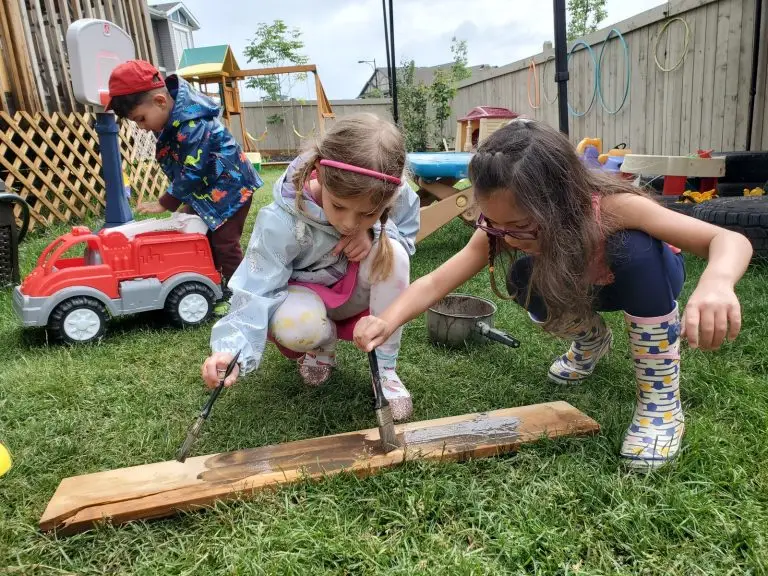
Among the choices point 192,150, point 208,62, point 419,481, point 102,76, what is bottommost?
point 419,481

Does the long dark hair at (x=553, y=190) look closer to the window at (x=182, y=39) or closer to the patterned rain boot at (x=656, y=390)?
the patterned rain boot at (x=656, y=390)

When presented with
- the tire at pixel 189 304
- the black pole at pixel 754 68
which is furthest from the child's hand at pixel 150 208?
the black pole at pixel 754 68

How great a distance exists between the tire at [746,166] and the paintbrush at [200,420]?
3644 mm

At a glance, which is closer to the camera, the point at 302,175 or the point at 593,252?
the point at 593,252

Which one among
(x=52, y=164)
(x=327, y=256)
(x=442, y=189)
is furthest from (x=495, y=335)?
(x=52, y=164)

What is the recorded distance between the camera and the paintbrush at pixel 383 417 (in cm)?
139

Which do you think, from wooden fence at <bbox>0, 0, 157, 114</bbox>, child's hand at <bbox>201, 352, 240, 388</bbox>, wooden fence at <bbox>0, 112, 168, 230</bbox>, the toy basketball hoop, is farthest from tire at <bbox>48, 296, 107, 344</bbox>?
wooden fence at <bbox>0, 0, 157, 114</bbox>

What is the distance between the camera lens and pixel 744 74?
164 inches

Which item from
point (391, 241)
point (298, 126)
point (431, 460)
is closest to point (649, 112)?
point (391, 241)

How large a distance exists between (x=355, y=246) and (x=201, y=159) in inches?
52.2

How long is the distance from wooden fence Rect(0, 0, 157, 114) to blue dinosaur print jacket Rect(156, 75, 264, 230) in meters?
2.87

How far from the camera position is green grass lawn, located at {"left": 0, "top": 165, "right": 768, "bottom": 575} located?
113 centimetres

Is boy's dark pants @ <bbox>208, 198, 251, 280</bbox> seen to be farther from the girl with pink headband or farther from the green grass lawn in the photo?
the girl with pink headband

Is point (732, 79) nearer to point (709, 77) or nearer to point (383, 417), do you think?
point (709, 77)
